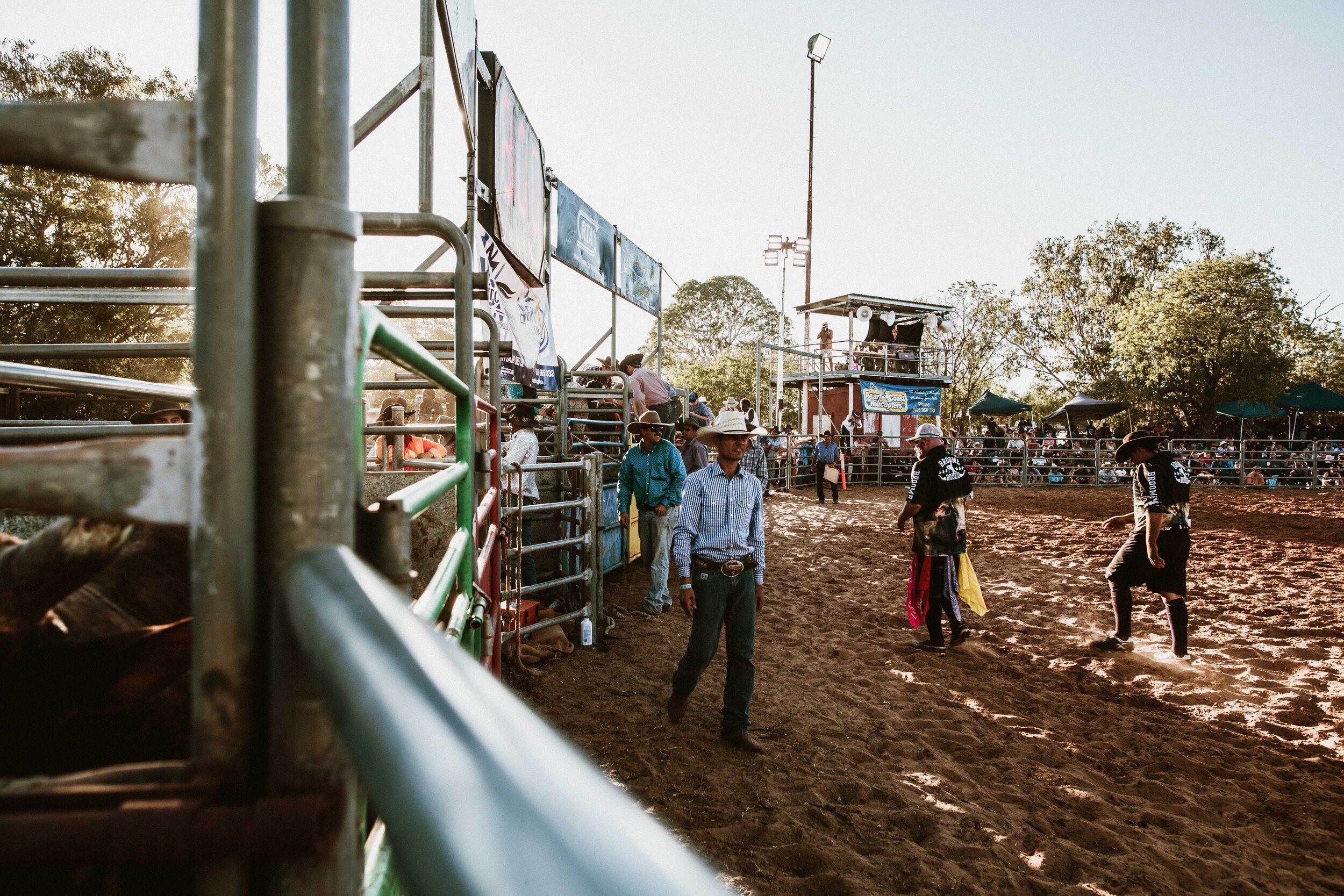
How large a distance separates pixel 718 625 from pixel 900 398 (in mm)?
28601

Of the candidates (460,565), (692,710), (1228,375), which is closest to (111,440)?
(460,565)

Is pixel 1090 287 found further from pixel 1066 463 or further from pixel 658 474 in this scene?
pixel 658 474

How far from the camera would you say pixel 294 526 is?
0.70m

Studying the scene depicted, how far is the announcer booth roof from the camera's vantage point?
32.4m

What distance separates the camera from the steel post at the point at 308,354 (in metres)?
0.68

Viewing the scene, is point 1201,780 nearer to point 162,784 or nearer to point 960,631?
point 960,631

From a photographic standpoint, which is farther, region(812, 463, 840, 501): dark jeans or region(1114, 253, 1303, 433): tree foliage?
region(1114, 253, 1303, 433): tree foliage

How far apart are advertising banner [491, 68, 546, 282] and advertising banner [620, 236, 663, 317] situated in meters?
3.87

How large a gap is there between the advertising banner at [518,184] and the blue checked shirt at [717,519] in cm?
330

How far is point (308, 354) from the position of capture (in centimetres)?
70

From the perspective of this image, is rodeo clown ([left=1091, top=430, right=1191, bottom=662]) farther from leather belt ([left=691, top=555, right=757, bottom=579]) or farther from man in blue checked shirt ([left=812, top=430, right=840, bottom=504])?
man in blue checked shirt ([left=812, top=430, right=840, bottom=504])

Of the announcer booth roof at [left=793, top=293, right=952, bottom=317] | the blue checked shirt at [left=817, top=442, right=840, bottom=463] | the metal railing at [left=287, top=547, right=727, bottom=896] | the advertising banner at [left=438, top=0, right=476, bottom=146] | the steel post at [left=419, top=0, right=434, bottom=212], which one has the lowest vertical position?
the blue checked shirt at [left=817, top=442, right=840, bottom=463]

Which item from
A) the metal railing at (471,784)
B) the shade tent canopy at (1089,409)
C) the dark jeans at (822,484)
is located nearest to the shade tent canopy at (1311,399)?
the shade tent canopy at (1089,409)

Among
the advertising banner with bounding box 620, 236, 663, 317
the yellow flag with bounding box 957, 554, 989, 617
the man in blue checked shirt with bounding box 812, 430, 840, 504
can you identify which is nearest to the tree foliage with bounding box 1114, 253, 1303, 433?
the man in blue checked shirt with bounding box 812, 430, 840, 504
